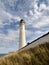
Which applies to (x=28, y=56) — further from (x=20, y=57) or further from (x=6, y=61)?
(x=6, y=61)

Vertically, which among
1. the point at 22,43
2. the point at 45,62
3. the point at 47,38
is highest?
the point at 22,43

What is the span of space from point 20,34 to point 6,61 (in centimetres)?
1968

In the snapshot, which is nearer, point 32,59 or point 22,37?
point 32,59

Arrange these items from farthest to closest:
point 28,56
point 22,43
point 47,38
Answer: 1. point 22,43
2. point 47,38
3. point 28,56

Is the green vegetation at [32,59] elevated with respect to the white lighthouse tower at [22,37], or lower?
lower

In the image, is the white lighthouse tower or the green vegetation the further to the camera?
the white lighthouse tower

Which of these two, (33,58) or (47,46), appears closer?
(33,58)

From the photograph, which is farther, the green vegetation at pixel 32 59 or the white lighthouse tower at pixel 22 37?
the white lighthouse tower at pixel 22 37

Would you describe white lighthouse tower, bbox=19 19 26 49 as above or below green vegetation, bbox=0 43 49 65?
above

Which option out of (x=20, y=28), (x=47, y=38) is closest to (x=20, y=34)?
(x=20, y=28)

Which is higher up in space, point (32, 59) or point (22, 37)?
point (22, 37)

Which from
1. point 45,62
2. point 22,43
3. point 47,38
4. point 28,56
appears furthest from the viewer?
point 22,43

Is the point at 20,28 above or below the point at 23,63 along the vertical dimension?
above

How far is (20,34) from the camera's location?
32.0 meters
